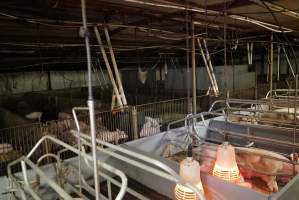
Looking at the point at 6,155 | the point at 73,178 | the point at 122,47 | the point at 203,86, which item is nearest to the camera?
the point at 73,178

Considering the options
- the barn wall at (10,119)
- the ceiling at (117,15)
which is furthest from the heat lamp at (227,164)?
the barn wall at (10,119)

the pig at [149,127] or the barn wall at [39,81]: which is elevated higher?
the barn wall at [39,81]

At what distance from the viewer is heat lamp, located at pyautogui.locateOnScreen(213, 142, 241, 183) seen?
1.20 m

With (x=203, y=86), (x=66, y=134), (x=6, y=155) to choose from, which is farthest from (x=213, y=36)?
(x=6, y=155)

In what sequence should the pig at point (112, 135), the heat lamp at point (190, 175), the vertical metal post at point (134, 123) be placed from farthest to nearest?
the vertical metal post at point (134, 123) < the pig at point (112, 135) < the heat lamp at point (190, 175)

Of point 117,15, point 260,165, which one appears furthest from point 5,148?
point 260,165

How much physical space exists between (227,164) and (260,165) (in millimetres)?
710

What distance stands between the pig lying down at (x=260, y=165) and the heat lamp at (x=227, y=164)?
347 mm

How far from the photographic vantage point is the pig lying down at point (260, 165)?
1.64 metres

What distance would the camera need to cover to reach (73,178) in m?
1.75

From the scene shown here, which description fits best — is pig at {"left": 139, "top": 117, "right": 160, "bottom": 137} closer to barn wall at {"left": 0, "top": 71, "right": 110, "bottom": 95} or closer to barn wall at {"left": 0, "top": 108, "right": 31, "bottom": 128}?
barn wall at {"left": 0, "top": 108, "right": 31, "bottom": 128}

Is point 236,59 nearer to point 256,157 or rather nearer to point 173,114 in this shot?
point 173,114

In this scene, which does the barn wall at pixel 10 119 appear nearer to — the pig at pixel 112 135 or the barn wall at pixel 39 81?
the pig at pixel 112 135

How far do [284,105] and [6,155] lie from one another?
10.4 ft
